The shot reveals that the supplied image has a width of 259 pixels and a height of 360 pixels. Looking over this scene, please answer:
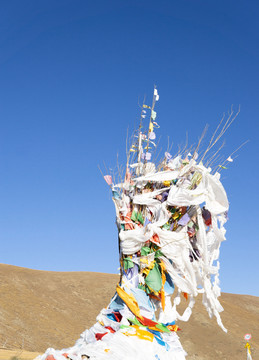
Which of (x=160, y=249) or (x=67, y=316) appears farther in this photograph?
(x=67, y=316)

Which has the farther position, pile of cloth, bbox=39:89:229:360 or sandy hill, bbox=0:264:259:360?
sandy hill, bbox=0:264:259:360

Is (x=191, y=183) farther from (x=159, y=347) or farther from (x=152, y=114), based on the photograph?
(x=159, y=347)

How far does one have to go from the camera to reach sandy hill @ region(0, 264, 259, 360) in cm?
1942

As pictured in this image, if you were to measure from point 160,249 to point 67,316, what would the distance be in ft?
63.7

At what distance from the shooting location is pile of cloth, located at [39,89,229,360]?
582 cm

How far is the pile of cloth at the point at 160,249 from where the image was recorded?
5816mm

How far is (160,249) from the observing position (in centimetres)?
608

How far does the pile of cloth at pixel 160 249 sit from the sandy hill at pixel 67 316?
11.6 metres

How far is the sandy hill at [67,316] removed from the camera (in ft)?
63.7

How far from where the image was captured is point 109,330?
588cm

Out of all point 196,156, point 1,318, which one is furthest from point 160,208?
point 1,318

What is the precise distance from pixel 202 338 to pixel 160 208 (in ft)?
69.1

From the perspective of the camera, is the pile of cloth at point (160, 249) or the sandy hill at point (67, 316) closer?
the pile of cloth at point (160, 249)

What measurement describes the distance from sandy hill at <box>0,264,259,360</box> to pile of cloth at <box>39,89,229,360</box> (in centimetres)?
1161
